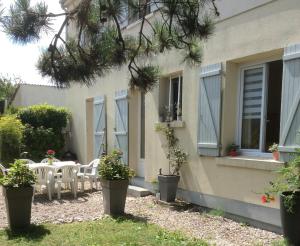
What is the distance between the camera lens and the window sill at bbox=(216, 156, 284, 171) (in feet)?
18.4

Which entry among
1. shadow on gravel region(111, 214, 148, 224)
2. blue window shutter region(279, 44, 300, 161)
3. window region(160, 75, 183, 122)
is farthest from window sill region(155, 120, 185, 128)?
blue window shutter region(279, 44, 300, 161)

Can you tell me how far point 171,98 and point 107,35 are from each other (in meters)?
4.53

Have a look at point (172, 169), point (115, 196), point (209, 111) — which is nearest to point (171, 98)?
point (172, 169)

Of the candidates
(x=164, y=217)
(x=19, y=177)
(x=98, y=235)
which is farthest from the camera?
(x=164, y=217)

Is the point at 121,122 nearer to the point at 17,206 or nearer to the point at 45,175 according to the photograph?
the point at 45,175

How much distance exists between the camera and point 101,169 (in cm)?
703

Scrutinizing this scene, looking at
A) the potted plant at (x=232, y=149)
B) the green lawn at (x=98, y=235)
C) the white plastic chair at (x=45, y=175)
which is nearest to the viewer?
the green lawn at (x=98, y=235)

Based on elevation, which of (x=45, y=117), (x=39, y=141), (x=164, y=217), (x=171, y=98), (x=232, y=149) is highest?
(x=171, y=98)

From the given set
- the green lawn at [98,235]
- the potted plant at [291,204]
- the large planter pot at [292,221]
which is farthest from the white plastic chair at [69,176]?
the large planter pot at [292,221]

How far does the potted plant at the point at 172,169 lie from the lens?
753cm

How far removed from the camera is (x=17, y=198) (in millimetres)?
5832

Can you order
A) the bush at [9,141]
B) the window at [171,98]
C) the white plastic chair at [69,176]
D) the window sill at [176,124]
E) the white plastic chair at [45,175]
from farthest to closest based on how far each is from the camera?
the bush at [9,141] < the white plastic chair at [69,176] < the white plastic chair at [45,175] < the window at [171,98] < the window sill at [176,124]

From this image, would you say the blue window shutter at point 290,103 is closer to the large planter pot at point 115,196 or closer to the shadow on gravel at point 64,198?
the large planter pot at point 115,196

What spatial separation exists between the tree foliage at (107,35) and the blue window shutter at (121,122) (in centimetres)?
513
